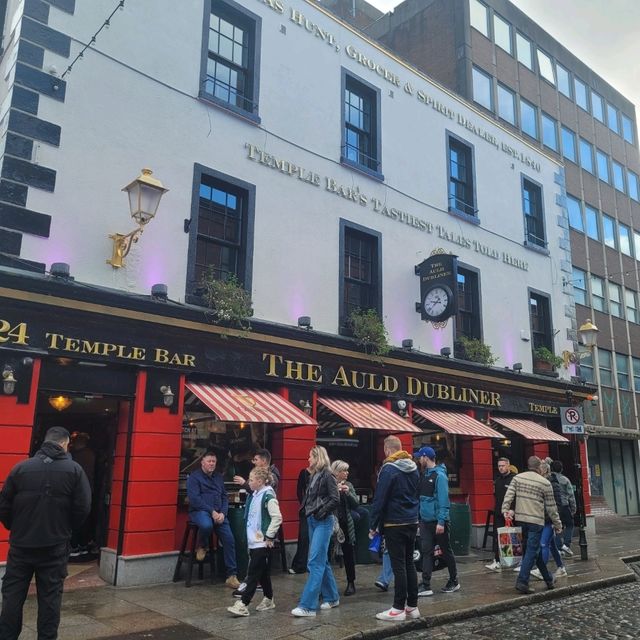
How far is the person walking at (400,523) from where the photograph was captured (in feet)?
22.6

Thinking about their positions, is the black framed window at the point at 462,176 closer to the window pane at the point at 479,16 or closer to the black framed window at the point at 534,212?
the black framed window at the point at 534,212

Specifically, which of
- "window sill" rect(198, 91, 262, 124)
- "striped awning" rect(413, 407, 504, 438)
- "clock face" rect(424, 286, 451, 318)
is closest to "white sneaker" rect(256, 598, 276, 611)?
"striped awning" rect(413, 407, 504, 438)

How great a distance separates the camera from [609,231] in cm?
2762

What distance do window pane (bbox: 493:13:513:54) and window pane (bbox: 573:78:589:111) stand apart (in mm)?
4991

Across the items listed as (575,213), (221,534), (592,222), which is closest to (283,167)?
(221,534)

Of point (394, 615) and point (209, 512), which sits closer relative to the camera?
point (394, 615)

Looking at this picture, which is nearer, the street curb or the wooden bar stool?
the street curb

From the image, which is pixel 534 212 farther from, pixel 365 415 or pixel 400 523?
pixel 400 523

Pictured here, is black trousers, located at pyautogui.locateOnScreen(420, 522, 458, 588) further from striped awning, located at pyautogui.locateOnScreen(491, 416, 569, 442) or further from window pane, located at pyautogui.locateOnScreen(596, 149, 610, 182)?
window pane, located at pyautogui.locateOnScreen(596, 149, 610, 182)

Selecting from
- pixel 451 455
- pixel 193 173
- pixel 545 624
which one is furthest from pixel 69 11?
pixel 451 455

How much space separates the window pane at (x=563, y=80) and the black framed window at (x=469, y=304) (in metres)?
15.7

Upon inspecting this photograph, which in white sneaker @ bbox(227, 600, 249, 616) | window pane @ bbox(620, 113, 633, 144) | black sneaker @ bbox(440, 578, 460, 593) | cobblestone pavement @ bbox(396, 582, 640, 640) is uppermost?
window pane @ bbox(620, 113, 633, 144)

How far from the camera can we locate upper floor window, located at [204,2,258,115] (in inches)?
464

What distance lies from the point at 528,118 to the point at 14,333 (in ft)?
73.9
